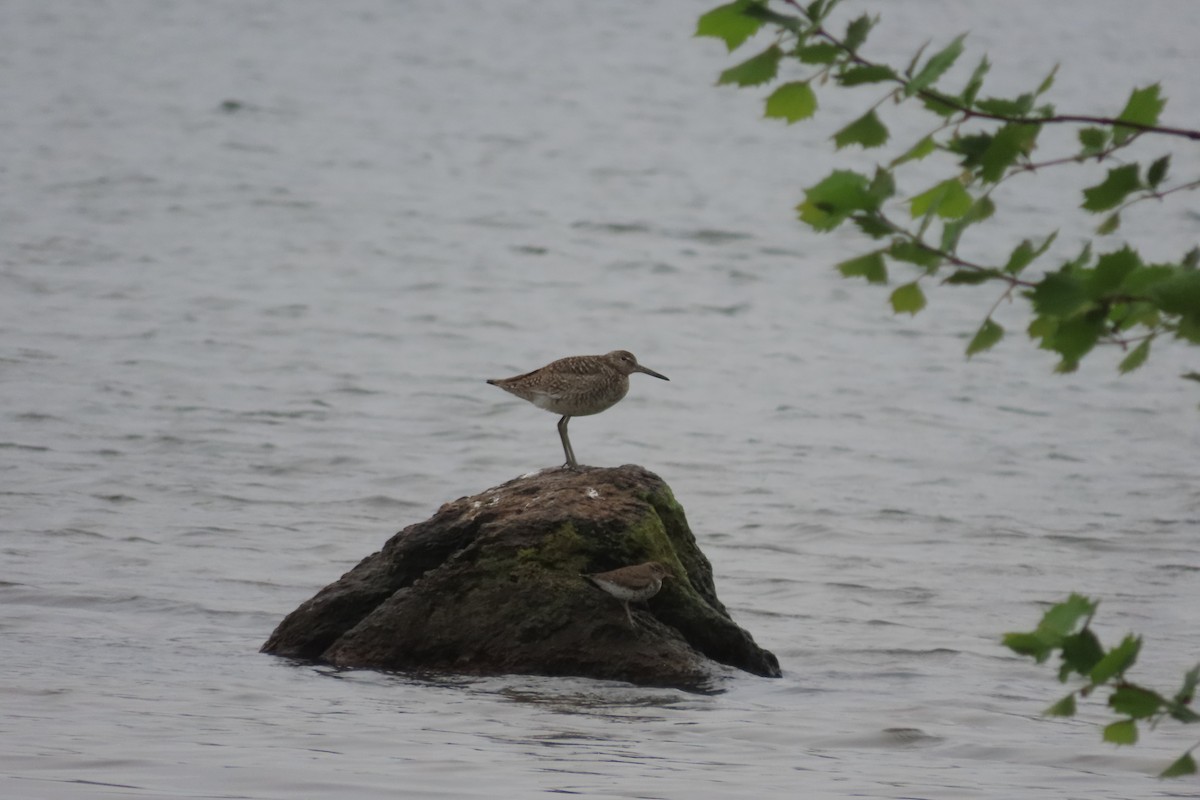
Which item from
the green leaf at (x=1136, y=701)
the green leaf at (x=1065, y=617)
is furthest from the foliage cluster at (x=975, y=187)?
the green leaf at (x=1136, y=701)

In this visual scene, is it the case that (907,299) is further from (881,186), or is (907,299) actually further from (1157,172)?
(1157,172)

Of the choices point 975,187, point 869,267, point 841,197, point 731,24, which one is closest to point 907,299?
point 869,267

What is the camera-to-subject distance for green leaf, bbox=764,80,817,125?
3.71m

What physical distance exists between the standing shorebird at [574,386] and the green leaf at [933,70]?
582 centimetres

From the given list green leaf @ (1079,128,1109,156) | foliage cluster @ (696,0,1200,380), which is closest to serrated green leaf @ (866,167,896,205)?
foliage cluster @ (696,0,1200,380)

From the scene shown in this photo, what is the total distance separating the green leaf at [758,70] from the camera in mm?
3586

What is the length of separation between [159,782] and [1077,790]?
3.95m

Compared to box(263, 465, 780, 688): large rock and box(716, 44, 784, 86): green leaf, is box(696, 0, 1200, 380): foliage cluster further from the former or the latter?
box(263, 465, 780, 688): large rock

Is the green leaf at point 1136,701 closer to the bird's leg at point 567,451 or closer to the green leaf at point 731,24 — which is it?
the green leaf at point 731,24

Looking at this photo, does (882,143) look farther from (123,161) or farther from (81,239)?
(123,161)

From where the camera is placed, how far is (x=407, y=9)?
155 ft

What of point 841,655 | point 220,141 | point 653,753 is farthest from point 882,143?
point 220,141

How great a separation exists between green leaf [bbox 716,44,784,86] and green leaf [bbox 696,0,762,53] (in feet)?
0.34

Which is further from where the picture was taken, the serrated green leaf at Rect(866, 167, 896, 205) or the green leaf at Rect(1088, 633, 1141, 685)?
the serrated green leaf at Rect(866, 167, 896, 205)
